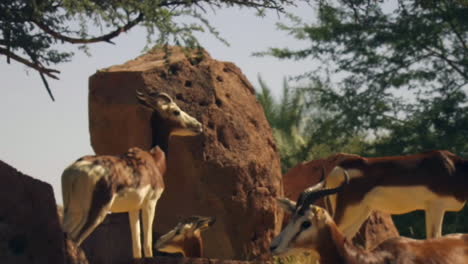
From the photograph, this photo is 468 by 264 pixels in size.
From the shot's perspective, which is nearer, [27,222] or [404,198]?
[27,222]

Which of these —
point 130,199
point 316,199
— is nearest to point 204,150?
point 130,199

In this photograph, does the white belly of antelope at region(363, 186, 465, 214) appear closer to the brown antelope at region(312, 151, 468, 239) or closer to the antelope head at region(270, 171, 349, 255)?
the brown antelope at region(312, 151, 468, 239)

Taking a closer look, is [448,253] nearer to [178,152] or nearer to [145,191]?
[145,191]

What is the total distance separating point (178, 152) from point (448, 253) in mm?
4618

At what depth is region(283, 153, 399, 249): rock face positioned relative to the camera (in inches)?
521

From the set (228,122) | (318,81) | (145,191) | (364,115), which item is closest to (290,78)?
(318,81)

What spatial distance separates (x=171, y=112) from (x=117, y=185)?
70.9 inches

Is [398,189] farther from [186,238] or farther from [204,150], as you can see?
[186,238]

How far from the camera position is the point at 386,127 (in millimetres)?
19203

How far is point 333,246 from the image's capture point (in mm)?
7750

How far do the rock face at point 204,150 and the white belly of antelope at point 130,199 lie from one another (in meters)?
1.81

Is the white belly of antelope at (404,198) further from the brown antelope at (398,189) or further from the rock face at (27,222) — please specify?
the rock face at (27,222)

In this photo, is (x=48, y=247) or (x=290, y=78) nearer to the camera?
(x=48, y=247)

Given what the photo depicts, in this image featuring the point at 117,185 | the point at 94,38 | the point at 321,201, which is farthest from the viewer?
the point at 321,201
